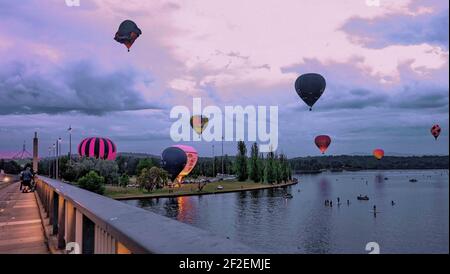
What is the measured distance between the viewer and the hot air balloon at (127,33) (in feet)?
118

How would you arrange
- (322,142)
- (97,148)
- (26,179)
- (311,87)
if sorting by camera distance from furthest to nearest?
1. (97,148)
2. (322,142)
3. (311,87)
4. (26,179)

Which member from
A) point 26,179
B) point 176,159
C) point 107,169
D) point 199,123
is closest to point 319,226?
point 26,179

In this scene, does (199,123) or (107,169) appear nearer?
(199,123)

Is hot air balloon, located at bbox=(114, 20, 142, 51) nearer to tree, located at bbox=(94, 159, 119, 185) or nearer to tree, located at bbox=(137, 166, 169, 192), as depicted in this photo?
tree, located at bbox=(94, 159, 119, 185)

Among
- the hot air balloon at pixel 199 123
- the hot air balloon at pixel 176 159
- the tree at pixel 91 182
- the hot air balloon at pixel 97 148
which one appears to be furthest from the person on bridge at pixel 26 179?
Result: the hot air balloon at pixel 176 159

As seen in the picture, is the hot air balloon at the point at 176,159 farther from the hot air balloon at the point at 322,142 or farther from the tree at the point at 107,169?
the hot air balloon at the point at 322,142

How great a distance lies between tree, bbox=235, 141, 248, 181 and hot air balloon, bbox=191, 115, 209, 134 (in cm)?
4565

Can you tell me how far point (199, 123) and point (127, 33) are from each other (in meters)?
57.9

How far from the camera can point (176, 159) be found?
9756cm

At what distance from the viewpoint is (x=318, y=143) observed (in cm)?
7975

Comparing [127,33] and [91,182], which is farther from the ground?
[127,33]

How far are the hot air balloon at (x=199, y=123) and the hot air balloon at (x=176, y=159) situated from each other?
7799 millimetres

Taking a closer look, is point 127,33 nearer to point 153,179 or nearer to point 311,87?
point 311,87
